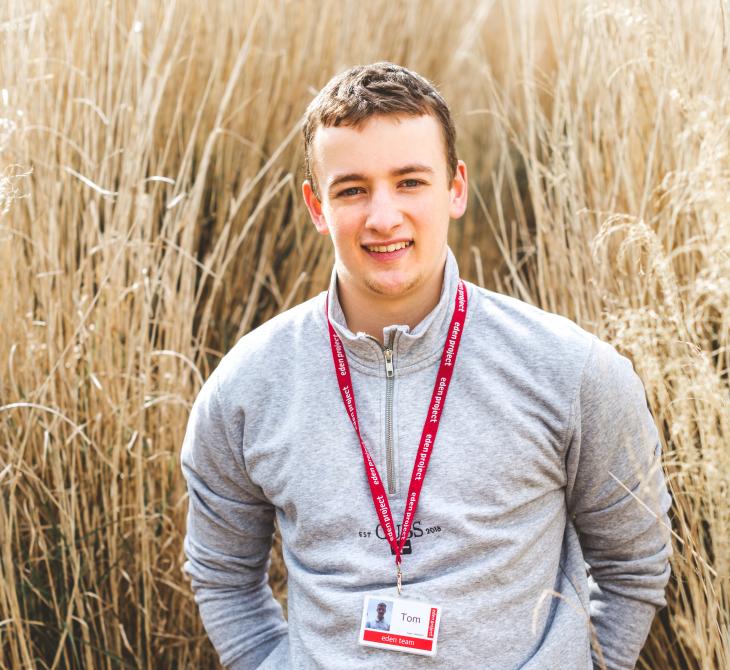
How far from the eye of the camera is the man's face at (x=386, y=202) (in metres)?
1.56

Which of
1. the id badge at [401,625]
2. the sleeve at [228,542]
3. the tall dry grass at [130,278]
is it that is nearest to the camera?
the id badge at [401,625]

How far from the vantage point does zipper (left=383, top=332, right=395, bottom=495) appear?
1.53 m

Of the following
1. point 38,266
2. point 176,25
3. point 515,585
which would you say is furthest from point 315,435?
point 176,25

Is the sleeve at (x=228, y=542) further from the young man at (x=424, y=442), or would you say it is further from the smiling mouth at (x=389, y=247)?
the smiling mouth at (x=389, y=247)

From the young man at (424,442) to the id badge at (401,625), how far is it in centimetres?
2

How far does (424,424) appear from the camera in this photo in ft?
5.02

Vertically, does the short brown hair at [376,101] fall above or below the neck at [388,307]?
above

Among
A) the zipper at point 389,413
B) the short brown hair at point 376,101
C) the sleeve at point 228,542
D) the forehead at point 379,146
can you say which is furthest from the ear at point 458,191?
the sleeve at point 228,542

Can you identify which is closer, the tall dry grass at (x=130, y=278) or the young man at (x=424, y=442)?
the young man at (x=424, y=442)

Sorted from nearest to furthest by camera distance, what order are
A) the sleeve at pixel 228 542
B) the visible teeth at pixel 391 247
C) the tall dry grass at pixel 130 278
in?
1. the visible teeth at pixel 391 247
2. the sleeve at pixel 228 542
3. the tall dry grass at pixel 130 278

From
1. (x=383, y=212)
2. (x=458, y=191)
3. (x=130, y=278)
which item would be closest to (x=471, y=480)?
(x=383, y=212)

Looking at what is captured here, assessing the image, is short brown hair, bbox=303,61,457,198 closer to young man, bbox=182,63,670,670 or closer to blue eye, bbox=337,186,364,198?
young man, bbox=182,63,670,670

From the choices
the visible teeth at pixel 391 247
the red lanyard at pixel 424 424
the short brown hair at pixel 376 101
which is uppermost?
the short brown hair at pixel 376 101

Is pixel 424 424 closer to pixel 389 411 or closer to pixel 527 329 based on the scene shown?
pixel 389 411
